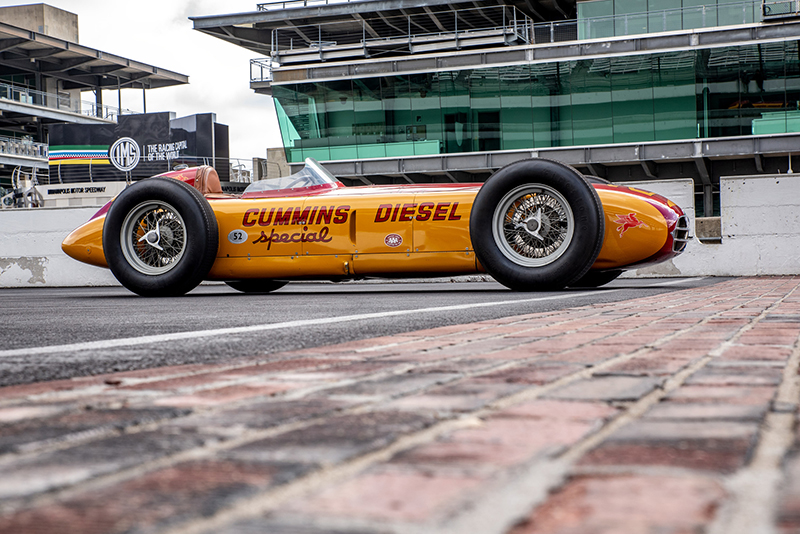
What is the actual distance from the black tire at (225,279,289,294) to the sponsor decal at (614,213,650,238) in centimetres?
393

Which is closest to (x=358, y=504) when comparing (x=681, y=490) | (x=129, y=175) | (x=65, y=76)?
(x=681, y=490)

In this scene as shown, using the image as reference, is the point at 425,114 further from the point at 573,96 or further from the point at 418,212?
the point at 418,212

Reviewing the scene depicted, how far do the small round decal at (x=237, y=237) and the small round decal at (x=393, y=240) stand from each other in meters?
1.42

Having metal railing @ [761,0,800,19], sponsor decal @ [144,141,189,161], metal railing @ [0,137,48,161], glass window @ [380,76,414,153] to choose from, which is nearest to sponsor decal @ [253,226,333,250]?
glass window @ [380,76,414,153]

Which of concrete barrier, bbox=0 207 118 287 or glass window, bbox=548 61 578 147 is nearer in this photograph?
concrete barrier, bbox=0 207 118 287

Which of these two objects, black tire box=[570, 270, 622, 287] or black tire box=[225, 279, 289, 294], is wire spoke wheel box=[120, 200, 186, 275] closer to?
black tire box=[225, 279, 289, 294]

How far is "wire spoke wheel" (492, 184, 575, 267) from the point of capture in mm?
6820

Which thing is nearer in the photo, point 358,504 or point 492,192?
point 358,504

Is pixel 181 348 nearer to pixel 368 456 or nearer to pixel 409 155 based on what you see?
pixel 368 456

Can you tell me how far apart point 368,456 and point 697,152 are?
1174 inches

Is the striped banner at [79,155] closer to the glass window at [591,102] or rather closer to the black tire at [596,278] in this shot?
the glass window at [591,102]

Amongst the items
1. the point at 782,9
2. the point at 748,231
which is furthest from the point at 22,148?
the point at 748,231

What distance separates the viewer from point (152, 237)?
7.78 meters

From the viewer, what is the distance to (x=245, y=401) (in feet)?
5.29
